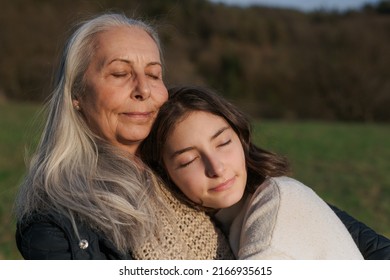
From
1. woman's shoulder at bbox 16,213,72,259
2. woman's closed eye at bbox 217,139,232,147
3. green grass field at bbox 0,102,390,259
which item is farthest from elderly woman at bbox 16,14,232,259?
green grass field at bbox 0,102,390,259

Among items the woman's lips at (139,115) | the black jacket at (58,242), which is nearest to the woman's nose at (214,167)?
the woman's lips at (139,115)

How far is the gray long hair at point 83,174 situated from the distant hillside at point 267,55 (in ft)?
100

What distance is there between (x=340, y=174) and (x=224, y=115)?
1275 centimetres

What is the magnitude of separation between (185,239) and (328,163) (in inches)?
573

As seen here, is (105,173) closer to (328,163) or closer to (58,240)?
(58,240)

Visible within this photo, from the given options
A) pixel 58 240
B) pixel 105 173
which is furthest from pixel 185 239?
Answer: pixel 58 240

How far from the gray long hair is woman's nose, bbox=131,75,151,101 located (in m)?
0.23

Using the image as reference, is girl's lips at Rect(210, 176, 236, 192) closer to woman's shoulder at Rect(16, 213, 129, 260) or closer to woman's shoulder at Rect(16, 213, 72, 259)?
woman's shoulder at Rect(16, 213, 129, 260)

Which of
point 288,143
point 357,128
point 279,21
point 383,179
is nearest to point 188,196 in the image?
point 383,179

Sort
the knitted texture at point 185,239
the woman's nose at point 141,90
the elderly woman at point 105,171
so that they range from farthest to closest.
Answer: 1. the woman's nose at point 141,90
2. the knitted texture at point 185,239
3. the elderly woman at point 105,171

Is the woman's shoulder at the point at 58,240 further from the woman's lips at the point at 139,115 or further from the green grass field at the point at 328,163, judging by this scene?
the green grass field at the point at 328,163

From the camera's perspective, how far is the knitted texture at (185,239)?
2.43 meters

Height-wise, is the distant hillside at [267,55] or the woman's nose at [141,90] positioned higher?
the woman's nose at [141,90]
